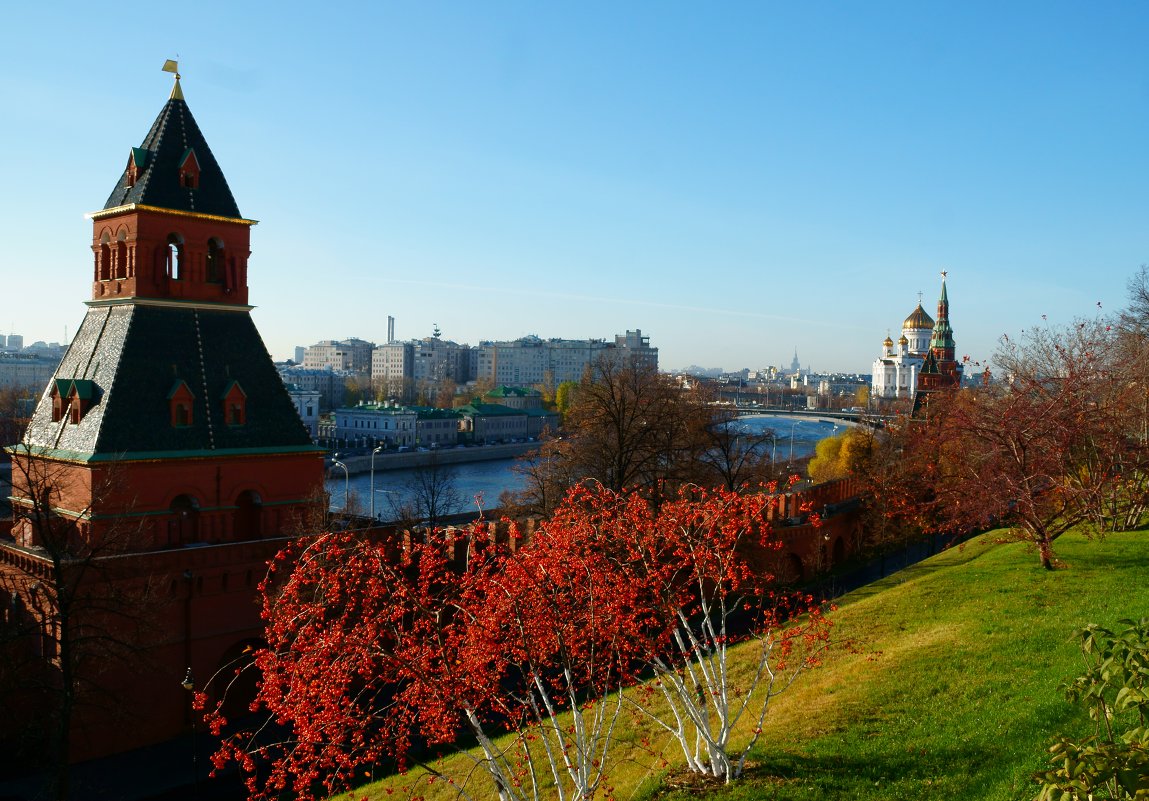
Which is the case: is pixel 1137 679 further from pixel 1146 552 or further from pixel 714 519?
pixel 1146 552

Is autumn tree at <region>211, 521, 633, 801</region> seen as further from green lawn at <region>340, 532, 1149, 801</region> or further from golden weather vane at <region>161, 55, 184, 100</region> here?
golden weather vane at <region>161, 55, 184, 100</region>

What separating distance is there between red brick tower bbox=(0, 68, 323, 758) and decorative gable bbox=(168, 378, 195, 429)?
0.04 m

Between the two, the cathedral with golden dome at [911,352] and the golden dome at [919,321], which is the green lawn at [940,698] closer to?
the cathedral with golden dome at [911,352]

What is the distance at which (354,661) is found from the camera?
8.45 meters

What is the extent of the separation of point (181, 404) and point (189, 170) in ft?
19.2

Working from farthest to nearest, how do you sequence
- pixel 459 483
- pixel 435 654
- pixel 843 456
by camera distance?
pixel 459 483 < pixel 843 456 < pixel 435 654

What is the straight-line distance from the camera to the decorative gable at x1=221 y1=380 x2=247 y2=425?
21.1 m

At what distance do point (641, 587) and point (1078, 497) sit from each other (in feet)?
49.0

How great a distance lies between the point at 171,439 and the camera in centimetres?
1992

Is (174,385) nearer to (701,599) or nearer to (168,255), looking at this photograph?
(168,255)

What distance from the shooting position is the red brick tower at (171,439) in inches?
725

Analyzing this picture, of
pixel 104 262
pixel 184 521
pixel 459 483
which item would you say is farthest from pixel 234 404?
pixel 459 483

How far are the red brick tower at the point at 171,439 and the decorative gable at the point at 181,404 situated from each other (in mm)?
43

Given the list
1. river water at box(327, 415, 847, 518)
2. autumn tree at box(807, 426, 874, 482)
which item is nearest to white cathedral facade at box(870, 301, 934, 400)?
river water at box(327, 415, 847, 518)
